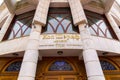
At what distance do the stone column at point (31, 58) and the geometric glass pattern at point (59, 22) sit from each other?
987 millimetres

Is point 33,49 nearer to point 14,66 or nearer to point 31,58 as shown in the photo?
point 31,58

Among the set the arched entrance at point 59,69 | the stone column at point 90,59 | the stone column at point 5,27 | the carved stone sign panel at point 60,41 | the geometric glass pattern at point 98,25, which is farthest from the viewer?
the stone column at point 5,27

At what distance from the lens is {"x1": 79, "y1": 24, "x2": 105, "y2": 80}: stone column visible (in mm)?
7281

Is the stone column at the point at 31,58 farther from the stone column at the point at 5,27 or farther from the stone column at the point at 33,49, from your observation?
the stone column at the point at 5,27

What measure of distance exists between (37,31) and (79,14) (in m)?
2.89

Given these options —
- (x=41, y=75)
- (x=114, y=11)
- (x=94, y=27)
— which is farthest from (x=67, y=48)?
(x=114, y=11)

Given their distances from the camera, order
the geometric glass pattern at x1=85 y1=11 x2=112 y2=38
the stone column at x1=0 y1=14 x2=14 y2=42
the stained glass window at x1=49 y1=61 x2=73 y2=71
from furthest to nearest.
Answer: the stone column at x1=0 y1=14 x2=14 y2=42
the geometric glass pattern at x1=85 y1=11 x2=112 y2=38
the stained glass window at x1=49 y1=61 x2=73 y2=71

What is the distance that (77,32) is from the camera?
29.8ft

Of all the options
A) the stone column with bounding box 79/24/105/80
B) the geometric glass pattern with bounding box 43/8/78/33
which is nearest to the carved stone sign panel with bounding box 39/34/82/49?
the stone column with bounding box 79/24/105/80

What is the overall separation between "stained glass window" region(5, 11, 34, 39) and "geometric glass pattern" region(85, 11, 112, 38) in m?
4.24

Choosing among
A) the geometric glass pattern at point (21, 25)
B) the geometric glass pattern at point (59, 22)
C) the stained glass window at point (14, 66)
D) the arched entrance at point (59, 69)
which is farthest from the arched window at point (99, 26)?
the stained glass window at point (14, 66)

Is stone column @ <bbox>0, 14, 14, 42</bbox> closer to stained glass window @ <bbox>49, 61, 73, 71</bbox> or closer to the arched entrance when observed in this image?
the arched entrance

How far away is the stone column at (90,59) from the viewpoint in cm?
728

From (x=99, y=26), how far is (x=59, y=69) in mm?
4213
